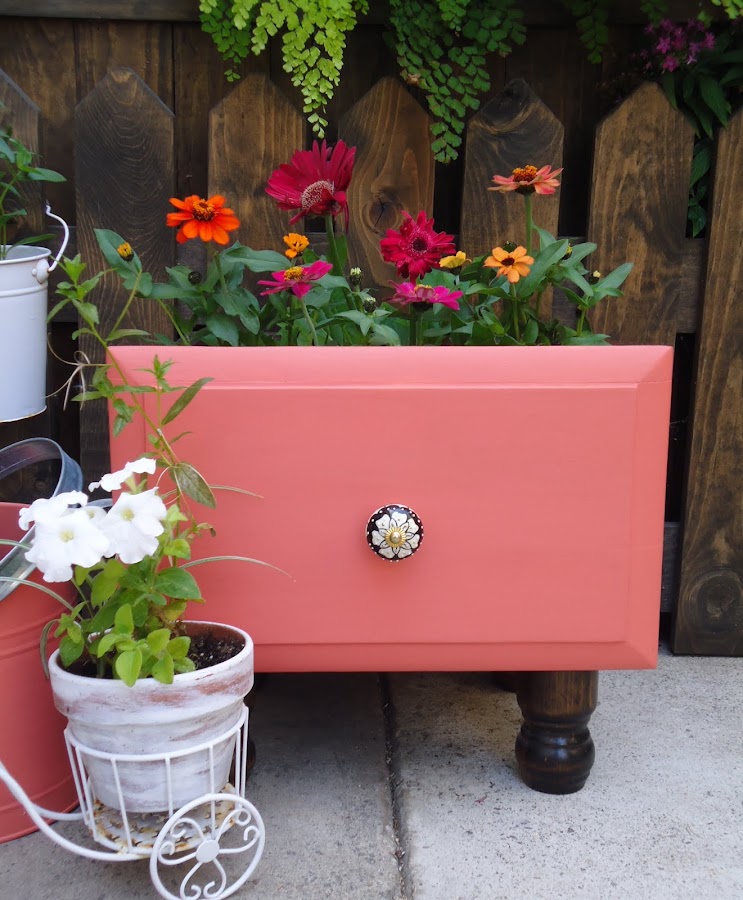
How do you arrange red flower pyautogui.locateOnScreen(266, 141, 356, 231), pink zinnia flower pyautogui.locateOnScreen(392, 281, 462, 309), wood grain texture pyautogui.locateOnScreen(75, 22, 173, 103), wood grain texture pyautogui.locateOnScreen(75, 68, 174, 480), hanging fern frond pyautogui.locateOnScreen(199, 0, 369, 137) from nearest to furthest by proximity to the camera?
1. pink zinnia flower pyautogui.locateOnScreen(392, 281, 462, 309)
2. red flower pyautogui.locateOnScreen(266, 141, 356, 231)
3. hanging fern frond pyautogui.locateOnScreen(199, 0, 369, 137)
4. wood grain texture pyautogui.locateOnScreen(75, 68, 174, 480)
5. wood grain texture pyautogui.locateOnScreen(75, 22, 173, 103)

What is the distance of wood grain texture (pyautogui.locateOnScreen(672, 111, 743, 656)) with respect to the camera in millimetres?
2047

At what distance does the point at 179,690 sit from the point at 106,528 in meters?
0.23

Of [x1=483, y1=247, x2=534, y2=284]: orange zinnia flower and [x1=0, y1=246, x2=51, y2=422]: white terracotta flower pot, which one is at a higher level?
[x1=483, y1=247, x2=534, y2=284]: orange zinnia flower

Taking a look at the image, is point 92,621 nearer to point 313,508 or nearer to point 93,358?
point 313,508

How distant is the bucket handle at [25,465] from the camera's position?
147 centimetres

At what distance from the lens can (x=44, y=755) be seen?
5.03 ft

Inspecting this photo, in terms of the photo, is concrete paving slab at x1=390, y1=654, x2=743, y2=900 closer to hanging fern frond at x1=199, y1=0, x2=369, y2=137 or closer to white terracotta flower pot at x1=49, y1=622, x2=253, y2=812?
white terracotta flower pot at x1=49, y1=622, x2=253, y2=812

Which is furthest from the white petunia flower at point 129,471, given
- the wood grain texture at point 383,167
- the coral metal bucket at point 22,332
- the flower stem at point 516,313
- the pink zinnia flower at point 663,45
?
the pink zinnia flower at point 663,45

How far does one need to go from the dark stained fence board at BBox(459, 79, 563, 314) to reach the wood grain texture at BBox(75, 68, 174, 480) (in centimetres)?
61

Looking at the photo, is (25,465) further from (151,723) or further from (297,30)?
(297,30)

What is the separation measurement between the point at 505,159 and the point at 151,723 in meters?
1.34

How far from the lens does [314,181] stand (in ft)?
5.47

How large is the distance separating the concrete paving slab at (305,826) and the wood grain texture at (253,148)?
957 mm

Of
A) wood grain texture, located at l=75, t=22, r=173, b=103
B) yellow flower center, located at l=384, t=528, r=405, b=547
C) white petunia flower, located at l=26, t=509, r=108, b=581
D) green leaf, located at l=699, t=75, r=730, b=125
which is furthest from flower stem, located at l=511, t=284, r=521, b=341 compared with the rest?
wood grain texture, located at l=75, t=22, r=173, b=103
